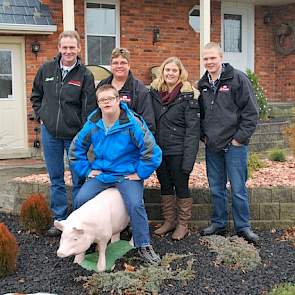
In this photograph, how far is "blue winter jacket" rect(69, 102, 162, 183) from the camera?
14.5ft

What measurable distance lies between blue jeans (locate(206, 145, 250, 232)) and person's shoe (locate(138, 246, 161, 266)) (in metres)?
1.02

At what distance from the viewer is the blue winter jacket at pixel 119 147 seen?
441 centimetres

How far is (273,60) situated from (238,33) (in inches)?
50.5

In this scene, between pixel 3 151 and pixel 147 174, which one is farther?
pixel 3 151

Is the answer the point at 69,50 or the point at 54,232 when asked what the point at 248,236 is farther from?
the point at 69,50

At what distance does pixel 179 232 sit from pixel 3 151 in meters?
6.44

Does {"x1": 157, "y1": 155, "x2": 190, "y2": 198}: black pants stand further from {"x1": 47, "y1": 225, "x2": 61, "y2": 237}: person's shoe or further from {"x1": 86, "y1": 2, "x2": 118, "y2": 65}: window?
{"x1": 86, "y1": 2, "x2": 118, "y2": 65}: window

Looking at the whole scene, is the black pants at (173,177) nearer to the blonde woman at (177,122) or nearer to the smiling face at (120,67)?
the blonde woman at (177,122)

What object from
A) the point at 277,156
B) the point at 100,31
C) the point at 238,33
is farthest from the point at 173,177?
the point at 238,33

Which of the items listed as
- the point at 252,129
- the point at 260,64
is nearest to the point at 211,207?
the point at 252,129

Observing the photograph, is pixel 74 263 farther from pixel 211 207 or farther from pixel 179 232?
pixel 211 207

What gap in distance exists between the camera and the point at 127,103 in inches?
189

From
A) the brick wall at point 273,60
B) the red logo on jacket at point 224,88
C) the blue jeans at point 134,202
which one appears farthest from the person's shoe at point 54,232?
the brick wall at point 273,60

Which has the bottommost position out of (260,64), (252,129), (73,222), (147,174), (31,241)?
(31,241)
